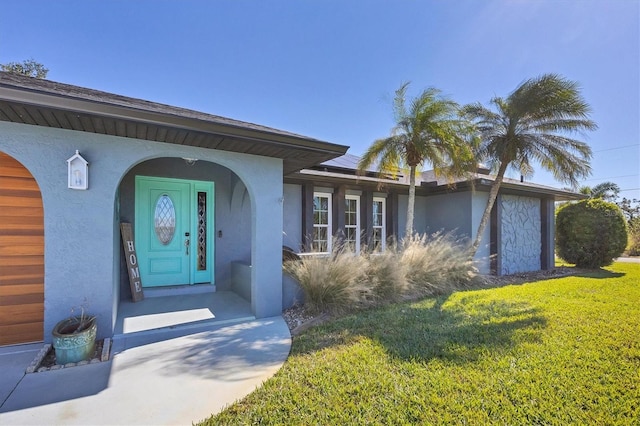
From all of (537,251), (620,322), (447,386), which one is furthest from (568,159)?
(447,386)

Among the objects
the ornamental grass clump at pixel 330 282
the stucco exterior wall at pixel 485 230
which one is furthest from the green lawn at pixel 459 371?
the stucco exterior wall at pixel 485 230

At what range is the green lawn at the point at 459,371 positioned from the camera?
276 cm

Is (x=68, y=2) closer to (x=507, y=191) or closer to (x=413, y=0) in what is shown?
(x=413, y=0)

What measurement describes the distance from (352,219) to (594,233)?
11203 mm

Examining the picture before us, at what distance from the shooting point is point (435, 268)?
8047 millimetres

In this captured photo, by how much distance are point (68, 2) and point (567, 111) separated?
15632mm

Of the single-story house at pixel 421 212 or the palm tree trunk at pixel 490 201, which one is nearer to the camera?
the single-story house at pixel 421 212

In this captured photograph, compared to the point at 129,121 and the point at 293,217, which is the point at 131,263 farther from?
the point at 293,217

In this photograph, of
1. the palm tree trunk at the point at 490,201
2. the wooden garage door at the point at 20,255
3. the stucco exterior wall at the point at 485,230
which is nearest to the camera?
the wooden garage door at the point at 20,255

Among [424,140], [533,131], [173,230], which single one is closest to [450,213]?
[424,140]

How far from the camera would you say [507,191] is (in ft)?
39.1

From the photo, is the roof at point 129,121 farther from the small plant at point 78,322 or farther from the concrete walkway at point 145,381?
the concrete walkway at point 145,381

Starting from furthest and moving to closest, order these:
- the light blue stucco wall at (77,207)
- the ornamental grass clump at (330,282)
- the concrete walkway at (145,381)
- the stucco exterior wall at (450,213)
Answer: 1. the stucco exterior wall at (450,213)
2. the ornamental grass clump at (330,282)
3. the light blue stucco wall at (77,207)
4. the concrete walkway at (145,381)

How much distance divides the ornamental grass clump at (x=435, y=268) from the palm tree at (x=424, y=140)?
119cm
